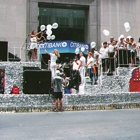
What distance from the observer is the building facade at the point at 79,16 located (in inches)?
878

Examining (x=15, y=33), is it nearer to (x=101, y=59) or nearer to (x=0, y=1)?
(x=0, y=1)

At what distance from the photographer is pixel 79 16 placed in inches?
962

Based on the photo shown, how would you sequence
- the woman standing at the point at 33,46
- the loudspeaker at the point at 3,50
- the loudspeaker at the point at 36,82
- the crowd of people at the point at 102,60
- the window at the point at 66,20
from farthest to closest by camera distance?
the window at the point at 66,20
the crowd of people at the point at 102,60
the woman standing at the point at 33,46
the loudspeaker at the point at 3,50
the loudspeaker at the point at 36,82

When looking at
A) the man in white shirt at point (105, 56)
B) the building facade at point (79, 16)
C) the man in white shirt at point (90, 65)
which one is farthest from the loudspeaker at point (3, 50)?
the building facade at point (79, 16)

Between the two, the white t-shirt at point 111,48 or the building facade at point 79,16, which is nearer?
the white t-shirt at point 111,48

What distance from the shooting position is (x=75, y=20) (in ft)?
79.6

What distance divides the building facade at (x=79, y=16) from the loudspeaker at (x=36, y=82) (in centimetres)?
1101

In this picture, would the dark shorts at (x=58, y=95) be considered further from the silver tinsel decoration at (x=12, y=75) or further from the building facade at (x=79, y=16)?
the building facade at (x=79, y=16)

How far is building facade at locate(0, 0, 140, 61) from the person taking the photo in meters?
22.3

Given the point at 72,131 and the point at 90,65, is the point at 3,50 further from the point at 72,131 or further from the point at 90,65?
the point at 72,131

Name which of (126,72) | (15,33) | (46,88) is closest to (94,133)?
(46,88)

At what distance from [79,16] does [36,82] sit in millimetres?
13916

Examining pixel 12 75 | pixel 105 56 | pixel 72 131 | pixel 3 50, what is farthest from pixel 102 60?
pixel 72 131

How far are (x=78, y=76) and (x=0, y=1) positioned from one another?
11496 millimetres
